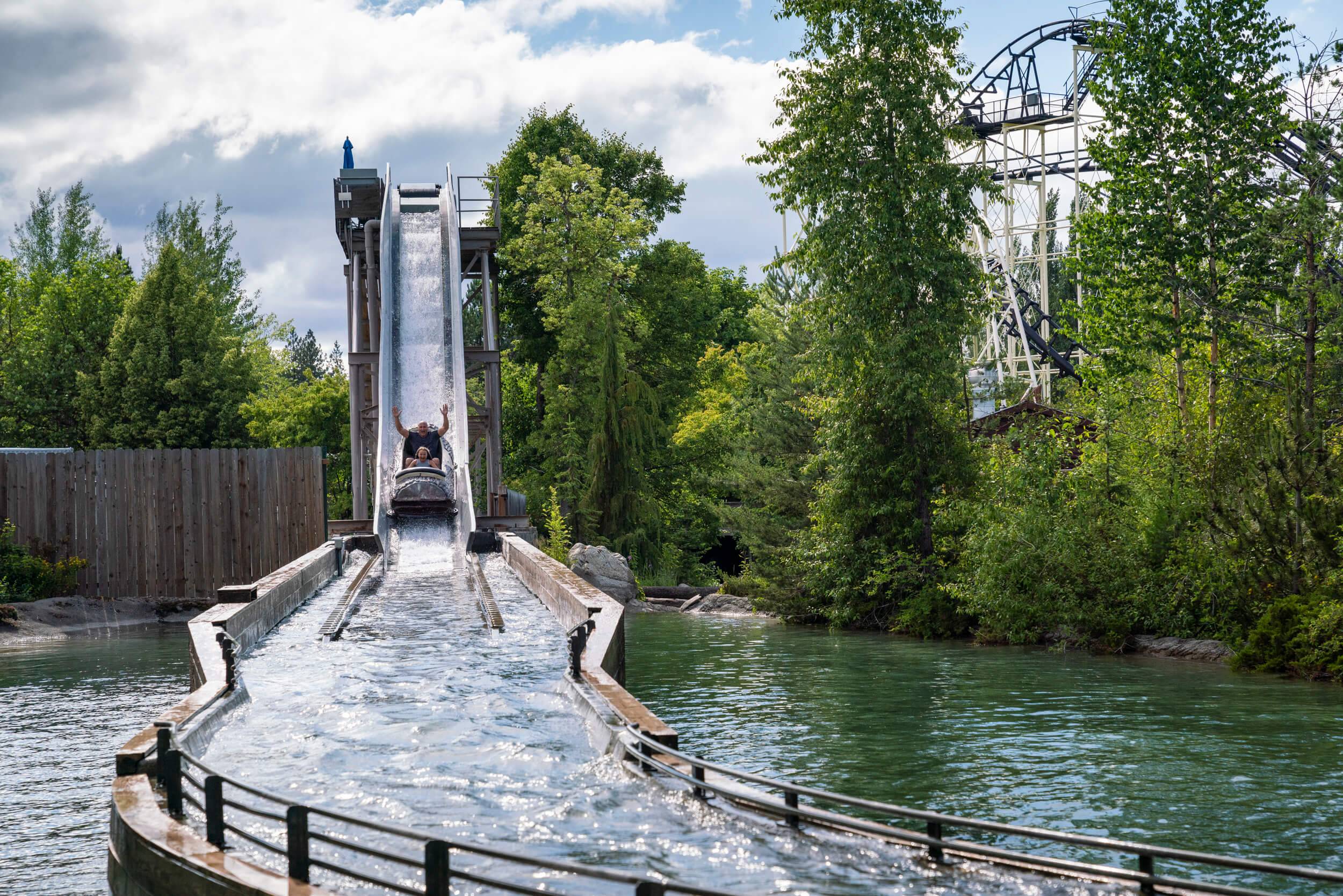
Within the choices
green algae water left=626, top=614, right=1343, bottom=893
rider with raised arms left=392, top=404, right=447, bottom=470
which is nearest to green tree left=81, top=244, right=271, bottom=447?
rider with raised arms left=392, top=404, right=447, bottom=470

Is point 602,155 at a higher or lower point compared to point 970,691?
higher

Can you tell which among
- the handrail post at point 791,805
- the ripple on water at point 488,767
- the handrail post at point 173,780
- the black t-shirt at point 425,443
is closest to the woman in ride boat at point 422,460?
the black t-shirt at point 425,443

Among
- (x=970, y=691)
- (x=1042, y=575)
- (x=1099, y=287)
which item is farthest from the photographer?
(x=1099, y=287)

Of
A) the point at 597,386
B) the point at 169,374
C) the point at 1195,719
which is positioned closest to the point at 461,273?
the point at 597,386

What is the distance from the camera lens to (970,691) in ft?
45.7

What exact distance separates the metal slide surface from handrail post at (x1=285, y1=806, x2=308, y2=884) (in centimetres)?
1547

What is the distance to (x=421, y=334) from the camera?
27.7 m

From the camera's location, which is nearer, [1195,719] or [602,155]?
[1195,719]

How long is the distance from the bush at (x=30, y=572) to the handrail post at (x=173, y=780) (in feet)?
59.9

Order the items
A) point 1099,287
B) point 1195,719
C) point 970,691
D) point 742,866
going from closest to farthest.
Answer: point 742,866 → point 1195,719 → point 970,691 → point 1099,287

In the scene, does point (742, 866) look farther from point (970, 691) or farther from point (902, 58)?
point (902, 58)

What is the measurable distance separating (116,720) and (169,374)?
79.7ft

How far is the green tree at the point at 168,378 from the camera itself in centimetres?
3394

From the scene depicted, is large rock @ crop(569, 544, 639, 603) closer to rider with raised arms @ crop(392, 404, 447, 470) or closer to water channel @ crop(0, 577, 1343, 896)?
rider with raised arms @ crop(392, 404, 447, 470)
